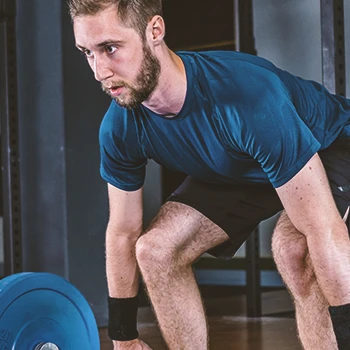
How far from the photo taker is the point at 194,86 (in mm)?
1743

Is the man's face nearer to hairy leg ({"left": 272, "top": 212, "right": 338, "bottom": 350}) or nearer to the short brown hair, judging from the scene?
the short brown hair

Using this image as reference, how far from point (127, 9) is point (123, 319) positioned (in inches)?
35.5

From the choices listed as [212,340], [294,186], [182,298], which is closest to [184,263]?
[182,298]

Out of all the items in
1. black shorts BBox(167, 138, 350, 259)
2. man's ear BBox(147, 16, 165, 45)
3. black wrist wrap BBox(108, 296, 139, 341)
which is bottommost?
black wrist wrap BBox(108, 296, 139, 341)

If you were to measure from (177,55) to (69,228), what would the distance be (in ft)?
5.32

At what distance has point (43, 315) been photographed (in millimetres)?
1878

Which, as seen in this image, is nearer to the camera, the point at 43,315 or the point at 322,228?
the point at 322,228

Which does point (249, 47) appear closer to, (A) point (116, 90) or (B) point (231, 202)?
(B) point (231, 202)

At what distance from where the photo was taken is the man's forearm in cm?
199

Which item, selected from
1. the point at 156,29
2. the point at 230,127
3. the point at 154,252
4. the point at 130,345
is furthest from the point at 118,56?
the point at 130,345

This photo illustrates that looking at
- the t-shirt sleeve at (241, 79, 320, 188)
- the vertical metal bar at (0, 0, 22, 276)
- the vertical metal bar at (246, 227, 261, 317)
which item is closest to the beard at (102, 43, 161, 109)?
the t-shirt sleeve at (241, 79, 320, 188)

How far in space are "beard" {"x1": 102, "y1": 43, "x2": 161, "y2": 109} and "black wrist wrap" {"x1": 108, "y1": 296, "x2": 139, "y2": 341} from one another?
633mm

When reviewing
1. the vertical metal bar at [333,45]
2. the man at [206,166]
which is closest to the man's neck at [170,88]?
the man at [206,166]

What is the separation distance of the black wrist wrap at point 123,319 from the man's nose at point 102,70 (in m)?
0.71
